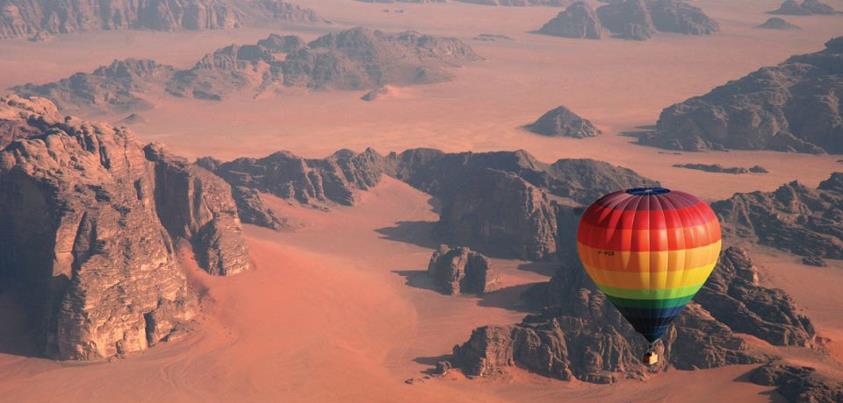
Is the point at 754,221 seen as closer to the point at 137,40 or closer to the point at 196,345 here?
the point at 196,345

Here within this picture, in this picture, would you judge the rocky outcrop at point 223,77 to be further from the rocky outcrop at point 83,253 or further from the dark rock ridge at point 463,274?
the rocky outcrop at point 83,253

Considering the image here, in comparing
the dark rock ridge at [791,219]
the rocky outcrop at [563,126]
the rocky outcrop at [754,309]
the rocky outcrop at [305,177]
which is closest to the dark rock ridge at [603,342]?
the rocky outcrop at [754,309]

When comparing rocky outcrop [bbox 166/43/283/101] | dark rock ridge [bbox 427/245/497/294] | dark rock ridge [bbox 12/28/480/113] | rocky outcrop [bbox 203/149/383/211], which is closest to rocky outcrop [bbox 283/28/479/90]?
dark rock ridge [bbox 12/28/480/113]

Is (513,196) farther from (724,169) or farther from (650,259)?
(724,169)

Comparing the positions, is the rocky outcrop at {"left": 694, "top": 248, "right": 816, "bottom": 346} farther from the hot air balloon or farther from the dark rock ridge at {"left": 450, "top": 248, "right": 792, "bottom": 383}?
the hot air balloon

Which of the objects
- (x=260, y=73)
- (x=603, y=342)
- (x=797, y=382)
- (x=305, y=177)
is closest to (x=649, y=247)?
(x=797, y=382)

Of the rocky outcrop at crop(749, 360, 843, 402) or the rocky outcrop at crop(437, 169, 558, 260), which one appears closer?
the rocky outcrop at crop(749, 360, 843, 402)
